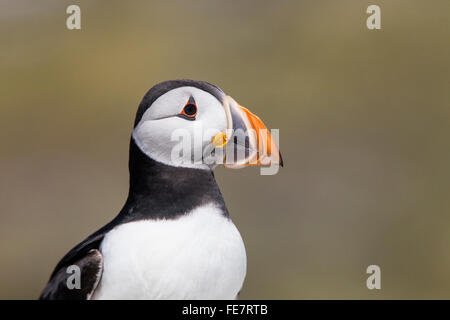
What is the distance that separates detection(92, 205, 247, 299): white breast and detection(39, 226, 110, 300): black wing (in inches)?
1.1

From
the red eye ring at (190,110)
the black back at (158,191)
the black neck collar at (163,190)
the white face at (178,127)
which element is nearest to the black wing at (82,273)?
the black back at (158,191)

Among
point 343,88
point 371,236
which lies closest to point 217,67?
point 343,88

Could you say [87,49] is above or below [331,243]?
above

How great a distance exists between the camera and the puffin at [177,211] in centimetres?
211

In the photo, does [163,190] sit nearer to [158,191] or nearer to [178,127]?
[158,191]

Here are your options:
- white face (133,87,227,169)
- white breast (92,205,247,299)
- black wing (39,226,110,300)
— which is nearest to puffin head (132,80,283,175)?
white face (133,87,227,169)

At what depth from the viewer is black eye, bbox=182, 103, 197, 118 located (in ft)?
7.22

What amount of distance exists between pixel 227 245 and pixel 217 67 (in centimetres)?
660

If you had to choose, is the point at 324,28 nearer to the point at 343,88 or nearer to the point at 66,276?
the point at 343,88

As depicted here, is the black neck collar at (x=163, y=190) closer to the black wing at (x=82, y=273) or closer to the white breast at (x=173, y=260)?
the white breast at (x=173, y=260)

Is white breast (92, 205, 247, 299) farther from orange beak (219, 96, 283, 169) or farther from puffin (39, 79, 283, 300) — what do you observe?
orange beak (219, 96, 283, 169)

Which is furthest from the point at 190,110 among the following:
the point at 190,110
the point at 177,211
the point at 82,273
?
the point at 82,273

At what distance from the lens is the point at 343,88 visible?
870cm

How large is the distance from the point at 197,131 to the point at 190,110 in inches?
3.3
